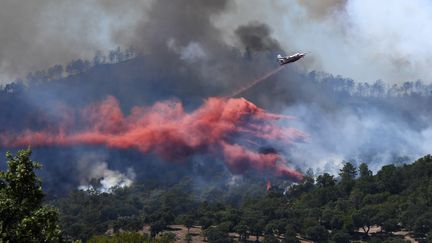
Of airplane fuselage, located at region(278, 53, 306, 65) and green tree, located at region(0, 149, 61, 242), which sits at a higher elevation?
airplane fuselage, located at region(278, 53, 306, 65)

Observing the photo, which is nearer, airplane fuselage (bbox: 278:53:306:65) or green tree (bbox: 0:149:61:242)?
green tree (bbox: 0:149:61:242)

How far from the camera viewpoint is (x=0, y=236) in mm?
39312

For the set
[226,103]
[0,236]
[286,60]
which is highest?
[226,103]

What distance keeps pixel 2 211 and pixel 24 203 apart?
4.71 feet

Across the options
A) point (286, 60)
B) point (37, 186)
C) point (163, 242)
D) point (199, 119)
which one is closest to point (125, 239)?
point (163, 242)

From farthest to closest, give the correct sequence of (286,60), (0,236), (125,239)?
(125,239)
(286,60)
(0,236)

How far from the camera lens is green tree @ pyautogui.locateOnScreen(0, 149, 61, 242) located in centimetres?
4003

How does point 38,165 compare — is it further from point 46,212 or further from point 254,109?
point 254,109

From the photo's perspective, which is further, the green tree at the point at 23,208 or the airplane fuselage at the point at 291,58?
the airplane fuselage at the point at 291,58

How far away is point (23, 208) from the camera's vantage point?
41469mm

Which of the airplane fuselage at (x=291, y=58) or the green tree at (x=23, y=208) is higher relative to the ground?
the airplane fuselage at (x=291, y=58)

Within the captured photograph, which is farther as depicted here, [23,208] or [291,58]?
[291,58]

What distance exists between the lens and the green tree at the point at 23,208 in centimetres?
4003

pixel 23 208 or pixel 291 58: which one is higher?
pixel 291 58
